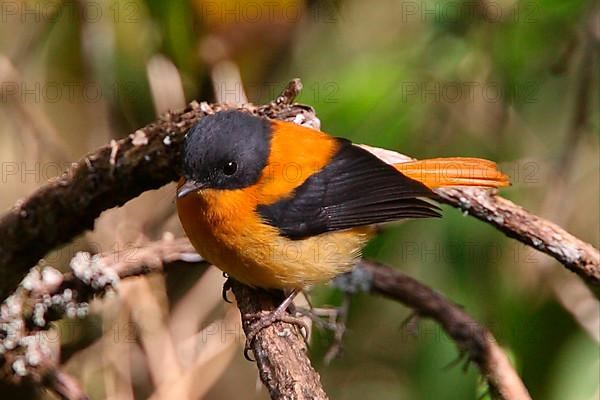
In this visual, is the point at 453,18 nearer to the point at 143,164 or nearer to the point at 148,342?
the point at 143,164

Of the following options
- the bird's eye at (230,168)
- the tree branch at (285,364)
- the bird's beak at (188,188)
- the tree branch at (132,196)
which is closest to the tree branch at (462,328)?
the tree branch at (132,196)

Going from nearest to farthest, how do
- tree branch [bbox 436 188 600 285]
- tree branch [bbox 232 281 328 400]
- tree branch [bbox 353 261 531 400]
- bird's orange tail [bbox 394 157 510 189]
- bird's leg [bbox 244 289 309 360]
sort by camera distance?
tree branch [bbox 232 281 328 400] → bird's leg [bbox 244 289 309 360] → tree branch [bbox 436 188 600 285] → tree branch [bbox 353 261 531 400] → bird's orange tail [bbox 394 157 510 189]

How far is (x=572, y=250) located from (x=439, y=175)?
26.5 inches

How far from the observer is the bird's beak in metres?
3.15

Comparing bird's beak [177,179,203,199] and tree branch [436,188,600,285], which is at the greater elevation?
bird's beak [177,179,203,199]

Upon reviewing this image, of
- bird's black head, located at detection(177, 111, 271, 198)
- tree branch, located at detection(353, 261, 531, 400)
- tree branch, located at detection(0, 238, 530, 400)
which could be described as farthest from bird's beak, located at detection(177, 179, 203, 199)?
tree branch, located at detection(353, 261, 531, 400)

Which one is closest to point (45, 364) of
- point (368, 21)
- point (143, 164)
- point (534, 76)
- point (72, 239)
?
point (72, 239)

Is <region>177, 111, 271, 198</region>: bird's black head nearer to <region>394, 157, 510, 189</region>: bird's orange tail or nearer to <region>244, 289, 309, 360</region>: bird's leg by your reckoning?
<region>244, 289, 309, 360</region>: bird's leg

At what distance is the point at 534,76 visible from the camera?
13.2 ft

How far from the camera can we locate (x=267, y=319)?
3.10 meters

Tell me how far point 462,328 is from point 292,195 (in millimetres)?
867

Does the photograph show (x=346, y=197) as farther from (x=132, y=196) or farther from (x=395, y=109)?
(x=132, y=196)

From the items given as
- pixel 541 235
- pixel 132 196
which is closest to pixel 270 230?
pixel 132 196

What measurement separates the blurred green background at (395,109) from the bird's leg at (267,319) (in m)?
0.54
